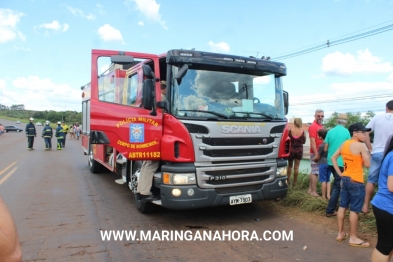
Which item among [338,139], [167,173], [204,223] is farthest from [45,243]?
[338,139]

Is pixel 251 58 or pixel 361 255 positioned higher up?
pixel 251 58

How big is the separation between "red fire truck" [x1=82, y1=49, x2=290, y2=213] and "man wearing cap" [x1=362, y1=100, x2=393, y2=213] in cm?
135

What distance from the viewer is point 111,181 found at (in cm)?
883

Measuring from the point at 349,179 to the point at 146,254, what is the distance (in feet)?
9.52

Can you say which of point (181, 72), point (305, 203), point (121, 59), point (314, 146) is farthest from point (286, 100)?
point (121, 59)

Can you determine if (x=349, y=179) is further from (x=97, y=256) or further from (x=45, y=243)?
(x=45, y=243)

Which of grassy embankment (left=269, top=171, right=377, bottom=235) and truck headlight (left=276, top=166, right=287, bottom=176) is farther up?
truck headlight (left=276, top=166, right=287, bottom=176)

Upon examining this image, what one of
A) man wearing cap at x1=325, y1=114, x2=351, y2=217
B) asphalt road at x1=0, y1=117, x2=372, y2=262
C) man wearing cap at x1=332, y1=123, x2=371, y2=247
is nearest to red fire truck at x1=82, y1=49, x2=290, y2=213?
asphalt road at x1=0, y1=117, x2=372, y2=262

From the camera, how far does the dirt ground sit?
454 cm

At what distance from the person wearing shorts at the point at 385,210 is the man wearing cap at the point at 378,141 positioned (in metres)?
2.09

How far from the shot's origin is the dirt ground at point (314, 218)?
454 cm

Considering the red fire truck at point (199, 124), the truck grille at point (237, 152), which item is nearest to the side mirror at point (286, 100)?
the red fire truck at point (199, 124)

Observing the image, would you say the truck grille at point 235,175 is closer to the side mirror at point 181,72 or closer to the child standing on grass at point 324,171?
the child standing on grass at point 324,171

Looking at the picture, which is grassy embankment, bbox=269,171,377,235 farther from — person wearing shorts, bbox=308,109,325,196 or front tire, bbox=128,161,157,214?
front tire, bbox=128,161,157,214
